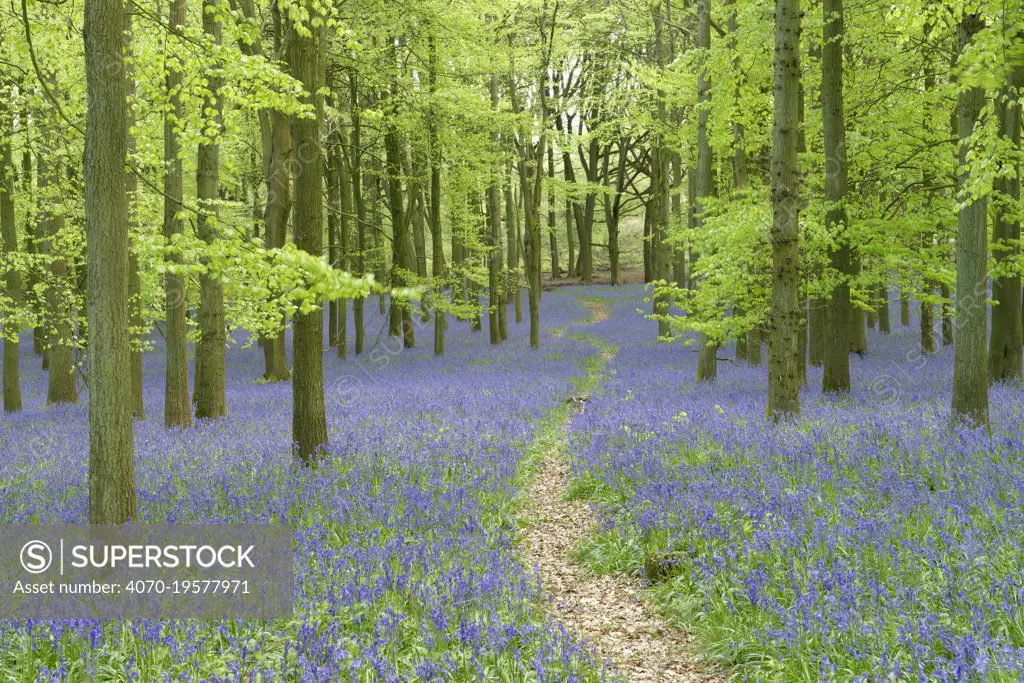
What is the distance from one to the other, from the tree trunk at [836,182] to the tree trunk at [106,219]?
1022 cm

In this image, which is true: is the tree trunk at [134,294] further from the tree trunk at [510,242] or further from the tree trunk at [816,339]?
the tree trunk at [510,242]

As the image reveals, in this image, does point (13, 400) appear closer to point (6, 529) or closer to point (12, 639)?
point (6, 529)


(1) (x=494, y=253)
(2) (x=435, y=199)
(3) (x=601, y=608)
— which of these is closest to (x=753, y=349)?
(1) (x=494, y=253)

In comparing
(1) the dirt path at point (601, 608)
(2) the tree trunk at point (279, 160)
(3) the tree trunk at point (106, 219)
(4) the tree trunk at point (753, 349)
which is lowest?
(1) the dirt path at point (601, 608)

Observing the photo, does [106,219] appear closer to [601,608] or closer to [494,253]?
[601,608]

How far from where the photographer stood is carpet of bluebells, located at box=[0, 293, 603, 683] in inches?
156

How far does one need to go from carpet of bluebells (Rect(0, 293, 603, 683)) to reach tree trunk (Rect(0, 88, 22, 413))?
7.10 feet

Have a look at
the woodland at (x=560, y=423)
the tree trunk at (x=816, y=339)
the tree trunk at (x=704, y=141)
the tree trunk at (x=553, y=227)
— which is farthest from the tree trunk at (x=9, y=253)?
the tree trunk at (x=553, y=227)

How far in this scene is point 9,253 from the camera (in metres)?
13.3

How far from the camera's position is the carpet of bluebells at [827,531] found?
3.92 meters

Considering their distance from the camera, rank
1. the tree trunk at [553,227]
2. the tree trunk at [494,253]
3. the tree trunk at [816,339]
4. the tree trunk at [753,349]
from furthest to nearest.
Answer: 1. the tree trunk at [553,227]
2. the tree trunk at [494,253]
3. the tree trunk at [753,349]
4. the tree trunk at [816,339]

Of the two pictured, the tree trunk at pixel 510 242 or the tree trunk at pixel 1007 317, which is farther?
the tree trunk at pixel 510 242

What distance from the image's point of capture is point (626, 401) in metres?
13.6

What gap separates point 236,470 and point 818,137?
14351 millimetres
